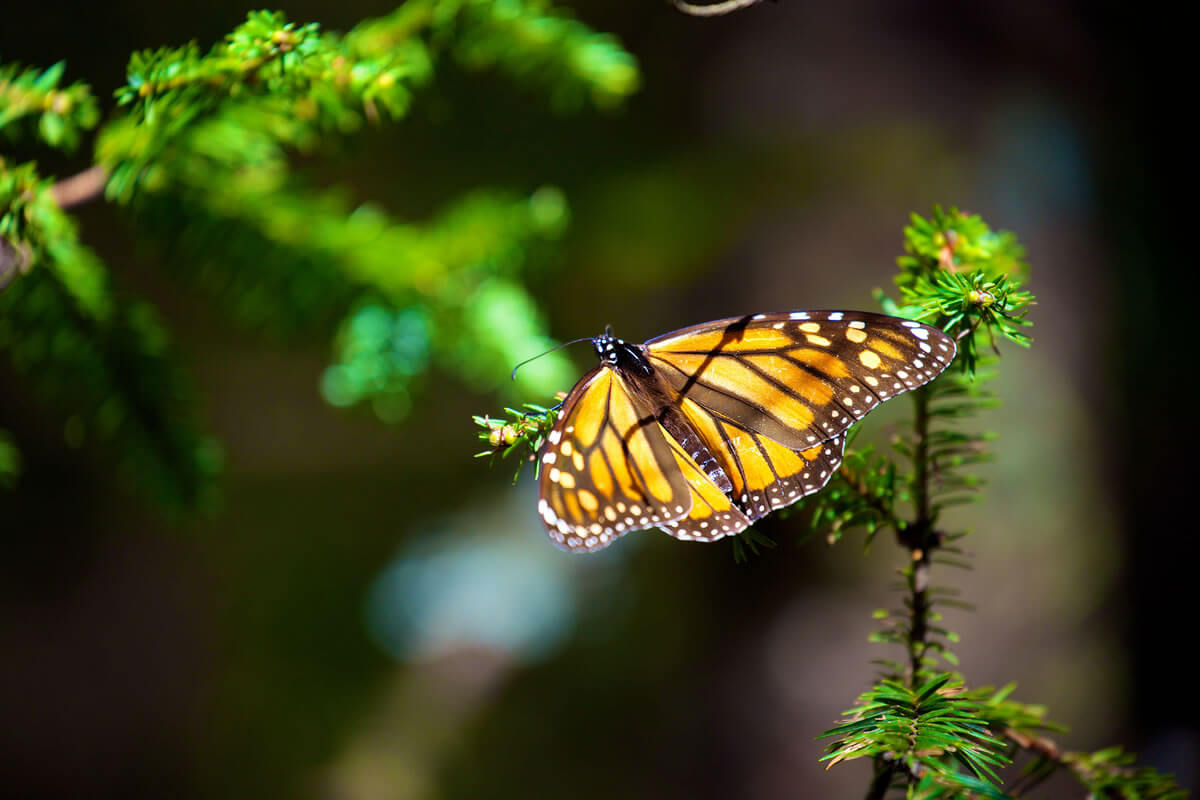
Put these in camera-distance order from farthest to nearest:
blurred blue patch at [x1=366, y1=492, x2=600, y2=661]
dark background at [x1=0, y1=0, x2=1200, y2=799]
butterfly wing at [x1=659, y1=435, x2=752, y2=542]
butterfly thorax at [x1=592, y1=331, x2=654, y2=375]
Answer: blurred blue patch at [x1=366, y1=492, x2=600, y2=661] < dark background at [x1=0, y1=0, x2=1200, y2=799] < butterfly thorax at [x1=592, y1=331, x2=654, y2=375] < butterfly wing at [x1=659, y1=435, x2=752, y2=542]

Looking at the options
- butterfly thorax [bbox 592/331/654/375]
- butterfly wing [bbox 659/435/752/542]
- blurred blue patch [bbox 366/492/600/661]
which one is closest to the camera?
butterfly wing [bbox 659/435/752/542]

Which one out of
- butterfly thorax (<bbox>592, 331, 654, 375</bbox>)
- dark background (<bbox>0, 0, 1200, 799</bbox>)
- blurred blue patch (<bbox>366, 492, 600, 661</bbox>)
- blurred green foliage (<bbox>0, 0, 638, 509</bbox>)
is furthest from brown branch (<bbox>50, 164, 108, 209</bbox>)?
blurred blue patch (<bbox>366, 492, 600, 661</bbox>)

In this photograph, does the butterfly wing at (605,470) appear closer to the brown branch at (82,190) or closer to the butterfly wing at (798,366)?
the butterfly wing at (798,366)

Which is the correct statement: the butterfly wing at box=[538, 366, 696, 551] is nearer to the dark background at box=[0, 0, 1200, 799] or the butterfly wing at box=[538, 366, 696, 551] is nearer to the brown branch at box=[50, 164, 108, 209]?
the brown branch at box=[50, 164, 108, 209]

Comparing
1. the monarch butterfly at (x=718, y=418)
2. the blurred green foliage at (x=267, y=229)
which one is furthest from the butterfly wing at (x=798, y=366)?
the blurred green foliage at (x=267, y=229)

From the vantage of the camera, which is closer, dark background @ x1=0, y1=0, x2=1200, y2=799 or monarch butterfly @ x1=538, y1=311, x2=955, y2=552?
monarch butterfly @ x1=538, y1=311, x2=955, y2=552

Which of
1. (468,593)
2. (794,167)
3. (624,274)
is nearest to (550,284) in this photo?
(624,274)
